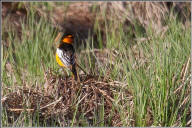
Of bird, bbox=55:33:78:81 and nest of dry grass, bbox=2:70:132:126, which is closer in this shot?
nest of dry grass, bbox=2:70:132:126

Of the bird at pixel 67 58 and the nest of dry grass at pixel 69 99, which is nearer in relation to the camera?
the nest of dry grass at pixel 69 99

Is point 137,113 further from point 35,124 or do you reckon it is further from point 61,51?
point 61,51

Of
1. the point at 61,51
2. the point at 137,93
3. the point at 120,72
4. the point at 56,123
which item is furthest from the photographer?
the point at 61,51

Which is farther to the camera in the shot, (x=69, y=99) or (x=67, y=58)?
(x=67, y=58)

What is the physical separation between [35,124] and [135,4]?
209 inches

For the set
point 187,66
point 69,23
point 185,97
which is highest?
point 69,23

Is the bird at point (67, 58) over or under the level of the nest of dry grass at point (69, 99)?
over

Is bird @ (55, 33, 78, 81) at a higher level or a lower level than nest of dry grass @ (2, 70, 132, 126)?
higher

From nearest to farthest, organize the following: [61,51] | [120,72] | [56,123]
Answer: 1. [56,123]
2. [120,72]
3. [61,51]

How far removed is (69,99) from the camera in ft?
15.3

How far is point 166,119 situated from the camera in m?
4.20

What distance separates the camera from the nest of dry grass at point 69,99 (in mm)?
4484

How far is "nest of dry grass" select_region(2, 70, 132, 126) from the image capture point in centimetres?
448

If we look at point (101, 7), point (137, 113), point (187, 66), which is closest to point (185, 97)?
point (187, 66)
